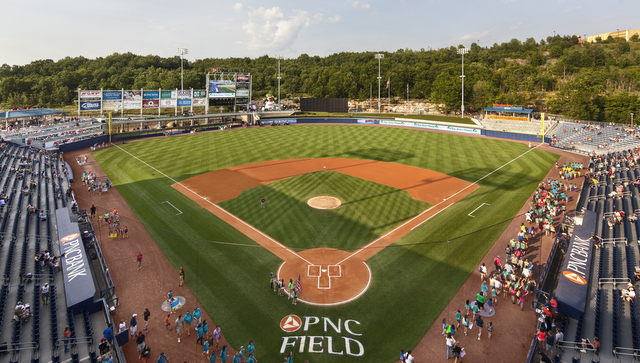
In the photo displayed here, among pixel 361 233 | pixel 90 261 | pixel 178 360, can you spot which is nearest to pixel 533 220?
pixel 361 233

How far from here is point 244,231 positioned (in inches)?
1013

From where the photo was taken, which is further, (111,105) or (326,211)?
(111,105)

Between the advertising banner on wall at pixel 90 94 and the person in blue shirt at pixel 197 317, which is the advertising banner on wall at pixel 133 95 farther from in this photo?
the person in blue shirt at pixel 197 317

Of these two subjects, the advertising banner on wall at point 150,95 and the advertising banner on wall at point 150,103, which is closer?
the advertising banner on wall at point 150,95

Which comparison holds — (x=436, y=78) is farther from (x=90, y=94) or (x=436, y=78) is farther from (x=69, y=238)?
(x=69, y=238)

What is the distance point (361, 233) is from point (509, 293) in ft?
33.7

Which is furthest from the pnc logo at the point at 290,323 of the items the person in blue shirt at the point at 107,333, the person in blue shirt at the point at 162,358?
the person in blue shirt at the point at 107,333

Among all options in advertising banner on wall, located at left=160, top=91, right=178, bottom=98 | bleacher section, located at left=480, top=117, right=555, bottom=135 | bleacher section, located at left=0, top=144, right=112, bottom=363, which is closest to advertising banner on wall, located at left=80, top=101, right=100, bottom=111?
advertising banner on wall, located at left=160, top=91, right=178, bottom=98

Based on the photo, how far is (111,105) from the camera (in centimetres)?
6600

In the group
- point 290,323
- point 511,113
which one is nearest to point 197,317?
point 290,323

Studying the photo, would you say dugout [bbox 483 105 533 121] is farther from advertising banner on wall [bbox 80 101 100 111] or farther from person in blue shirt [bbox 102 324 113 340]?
advertising banner on wall [bbox 80 101 100 111]

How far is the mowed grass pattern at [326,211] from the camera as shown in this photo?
80.6ft

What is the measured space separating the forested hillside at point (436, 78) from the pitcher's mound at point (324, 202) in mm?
75515

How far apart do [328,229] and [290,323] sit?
10406mm
